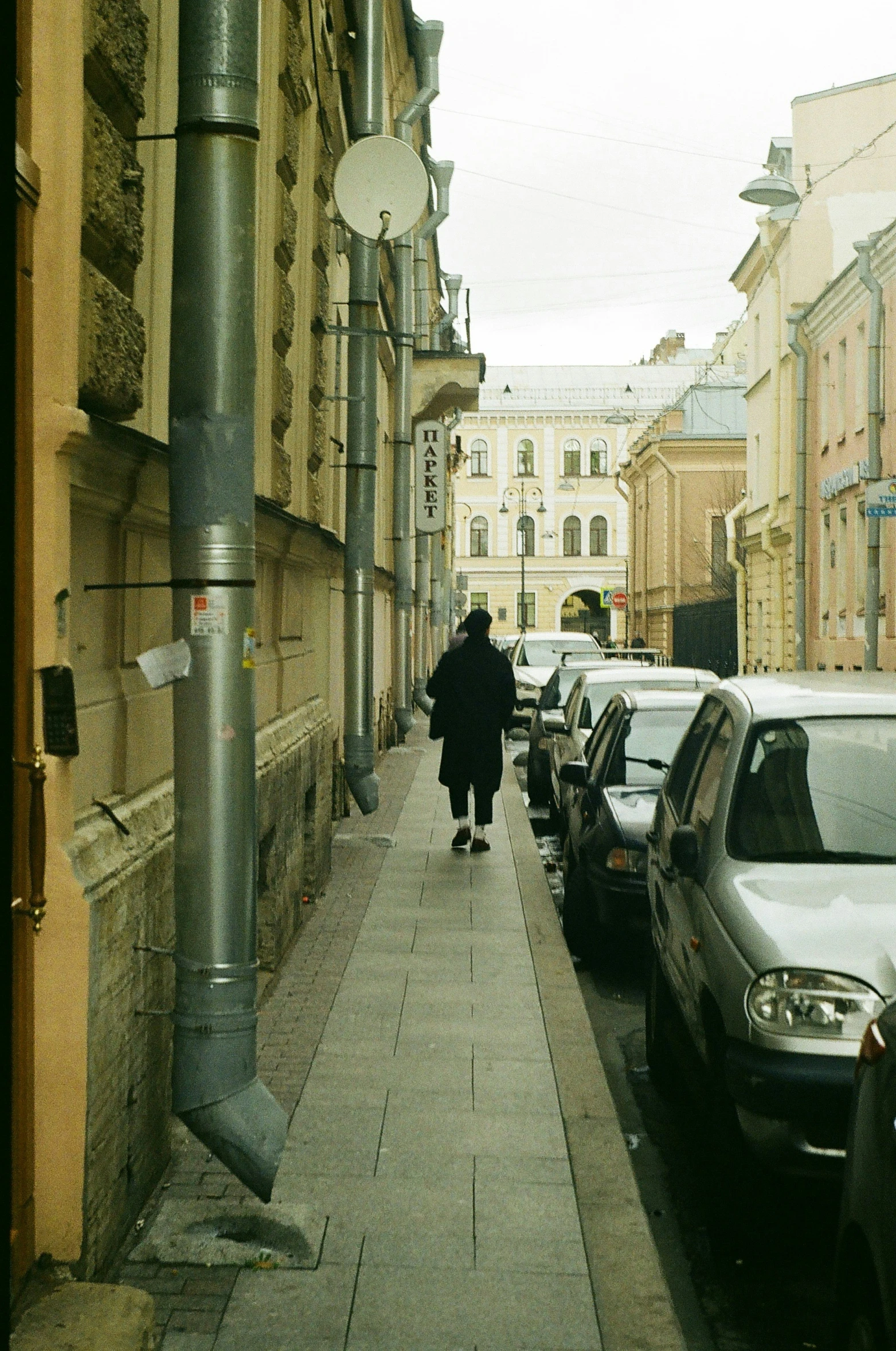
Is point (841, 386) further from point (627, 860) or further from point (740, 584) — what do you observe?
point (627, 860)

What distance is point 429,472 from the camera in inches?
1038

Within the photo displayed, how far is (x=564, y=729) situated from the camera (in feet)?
43.7

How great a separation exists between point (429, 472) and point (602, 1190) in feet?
72.7

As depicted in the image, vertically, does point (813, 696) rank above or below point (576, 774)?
above

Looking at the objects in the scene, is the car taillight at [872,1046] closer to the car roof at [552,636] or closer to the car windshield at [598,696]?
the car windshield at [598,696]

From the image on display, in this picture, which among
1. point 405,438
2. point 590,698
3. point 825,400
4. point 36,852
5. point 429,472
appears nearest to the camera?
point 36,852

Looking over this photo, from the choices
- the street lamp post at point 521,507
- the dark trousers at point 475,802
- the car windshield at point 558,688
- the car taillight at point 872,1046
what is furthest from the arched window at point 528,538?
the car taillight at point 872,1046

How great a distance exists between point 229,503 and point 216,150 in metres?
1.04

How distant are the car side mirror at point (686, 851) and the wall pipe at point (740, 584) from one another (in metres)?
35.1

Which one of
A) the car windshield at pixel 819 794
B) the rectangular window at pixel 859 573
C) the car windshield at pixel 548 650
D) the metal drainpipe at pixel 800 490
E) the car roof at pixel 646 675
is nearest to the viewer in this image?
the car windshield at pixel 819 794

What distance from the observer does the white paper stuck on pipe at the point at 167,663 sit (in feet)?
14.3

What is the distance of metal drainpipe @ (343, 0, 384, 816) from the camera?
12.1 meters

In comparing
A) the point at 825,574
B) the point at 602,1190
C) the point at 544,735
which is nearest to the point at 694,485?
the point at 825,574

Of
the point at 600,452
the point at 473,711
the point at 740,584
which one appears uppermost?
the point at 600,452
